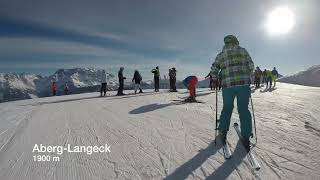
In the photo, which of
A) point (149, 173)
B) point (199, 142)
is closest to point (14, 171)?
point (149, 173)

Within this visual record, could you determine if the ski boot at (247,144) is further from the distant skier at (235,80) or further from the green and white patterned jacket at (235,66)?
the green and white patterned jacket at (235,66)

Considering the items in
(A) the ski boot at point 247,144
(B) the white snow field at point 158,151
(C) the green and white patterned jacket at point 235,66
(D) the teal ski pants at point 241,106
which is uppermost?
(C) the green and white patterned jacket at point 235,66

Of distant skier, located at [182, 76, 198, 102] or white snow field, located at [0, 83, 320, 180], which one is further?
distant skier, located at [182, 76, 198, 102]

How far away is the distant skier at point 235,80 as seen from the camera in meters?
5.15

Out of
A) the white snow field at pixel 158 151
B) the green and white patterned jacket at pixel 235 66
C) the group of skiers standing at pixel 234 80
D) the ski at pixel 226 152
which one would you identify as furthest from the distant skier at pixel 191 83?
the ski at pixel 226 152

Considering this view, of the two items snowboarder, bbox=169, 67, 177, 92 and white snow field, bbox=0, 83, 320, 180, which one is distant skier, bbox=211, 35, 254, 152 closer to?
white snow field, bbox=0, 83, 320, 180

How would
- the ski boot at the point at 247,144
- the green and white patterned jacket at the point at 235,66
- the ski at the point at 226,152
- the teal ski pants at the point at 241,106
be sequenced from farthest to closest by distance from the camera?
the green and white patterned jacket at the point at 235,66 → the teal ski pants at the point at 241,106 → the ski boot at the point at 247,144 → the ski at the point at 226,152

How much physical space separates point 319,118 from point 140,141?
581cm

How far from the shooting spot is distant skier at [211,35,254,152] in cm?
515

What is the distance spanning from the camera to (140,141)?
5.89 m

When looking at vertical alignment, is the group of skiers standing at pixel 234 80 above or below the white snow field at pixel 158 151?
above

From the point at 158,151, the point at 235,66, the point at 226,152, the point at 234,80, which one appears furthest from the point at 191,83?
the point at 226,152

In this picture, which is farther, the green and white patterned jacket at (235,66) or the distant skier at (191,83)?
the distant skier at (191,83)

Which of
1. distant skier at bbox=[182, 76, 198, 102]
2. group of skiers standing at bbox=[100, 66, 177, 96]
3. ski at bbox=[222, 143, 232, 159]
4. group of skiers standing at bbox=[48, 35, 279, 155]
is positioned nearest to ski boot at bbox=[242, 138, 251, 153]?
group of skiers standing at bbox=[48, 35, 279, 155]
